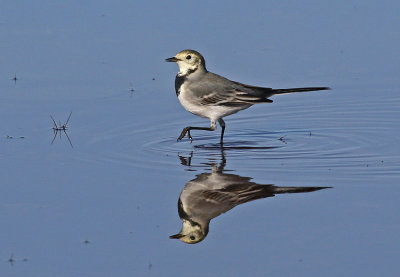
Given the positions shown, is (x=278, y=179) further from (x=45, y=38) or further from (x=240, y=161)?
(x=45, y=38)

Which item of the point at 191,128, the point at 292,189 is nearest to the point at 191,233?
the point at 292,189

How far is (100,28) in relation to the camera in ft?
52.9

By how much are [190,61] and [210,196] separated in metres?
3.15

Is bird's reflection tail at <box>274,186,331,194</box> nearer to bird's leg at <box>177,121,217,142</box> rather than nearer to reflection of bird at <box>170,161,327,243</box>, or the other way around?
reflection of bird at <box>170,161,327,243</box>

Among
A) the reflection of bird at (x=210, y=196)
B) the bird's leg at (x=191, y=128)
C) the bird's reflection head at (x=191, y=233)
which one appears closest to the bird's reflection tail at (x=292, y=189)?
the reflection of bird at (x=210, y=196)

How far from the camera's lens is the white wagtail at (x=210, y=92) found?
11.7m

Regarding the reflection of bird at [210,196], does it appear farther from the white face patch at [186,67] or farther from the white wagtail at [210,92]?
the white face patch at [186,67]

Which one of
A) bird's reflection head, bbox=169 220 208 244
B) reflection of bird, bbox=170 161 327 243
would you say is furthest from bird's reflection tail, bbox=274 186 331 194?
bird's reflection head, bbox=169 220 208 244

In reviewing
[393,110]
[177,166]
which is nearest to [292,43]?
[393,110]

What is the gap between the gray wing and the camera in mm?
11648

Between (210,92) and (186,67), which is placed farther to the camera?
(186,67)

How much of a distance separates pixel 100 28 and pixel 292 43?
3.15 m

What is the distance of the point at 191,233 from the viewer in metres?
8.52

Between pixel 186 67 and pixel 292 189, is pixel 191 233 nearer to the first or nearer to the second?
pixel 292 189
